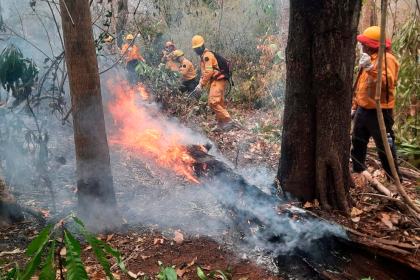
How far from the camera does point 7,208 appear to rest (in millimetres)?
3717

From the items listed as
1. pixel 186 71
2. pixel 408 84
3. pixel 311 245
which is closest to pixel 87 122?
pixel 311 245

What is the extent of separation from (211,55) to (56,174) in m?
4.74

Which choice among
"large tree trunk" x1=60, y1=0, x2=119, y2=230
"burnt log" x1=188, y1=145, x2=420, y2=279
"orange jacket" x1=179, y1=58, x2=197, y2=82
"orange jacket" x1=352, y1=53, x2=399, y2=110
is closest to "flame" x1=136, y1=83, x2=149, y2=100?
"orange jacket" x1=179, y1=58, x2=197, y2=82

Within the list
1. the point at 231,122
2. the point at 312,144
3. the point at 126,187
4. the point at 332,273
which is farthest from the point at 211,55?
the point at 332,273

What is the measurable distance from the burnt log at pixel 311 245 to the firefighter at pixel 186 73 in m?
6.91

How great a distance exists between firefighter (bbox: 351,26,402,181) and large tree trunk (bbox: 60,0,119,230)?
3136mm

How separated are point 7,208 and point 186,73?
735 centimetres

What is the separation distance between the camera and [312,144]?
373 cm

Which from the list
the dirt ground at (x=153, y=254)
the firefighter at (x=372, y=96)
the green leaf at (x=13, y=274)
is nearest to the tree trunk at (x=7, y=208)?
the dirt ground at (x=153, y=254)

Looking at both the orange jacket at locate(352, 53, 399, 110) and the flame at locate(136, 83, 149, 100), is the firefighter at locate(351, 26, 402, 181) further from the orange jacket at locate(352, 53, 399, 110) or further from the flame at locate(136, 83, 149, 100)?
the flame at locate(136, 83, 149, 100)

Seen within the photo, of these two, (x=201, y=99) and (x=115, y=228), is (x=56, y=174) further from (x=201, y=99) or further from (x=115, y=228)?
(x=201, y=99)

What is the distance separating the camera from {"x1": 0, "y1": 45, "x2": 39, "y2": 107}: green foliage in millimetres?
3949

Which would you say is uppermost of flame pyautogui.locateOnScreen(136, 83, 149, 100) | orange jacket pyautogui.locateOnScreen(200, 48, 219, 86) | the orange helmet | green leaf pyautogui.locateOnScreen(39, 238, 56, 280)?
orange jacket pyautogui.locateOnScreen(200, 48, 219, 86)

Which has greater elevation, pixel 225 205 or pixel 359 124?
pixel 359 124
